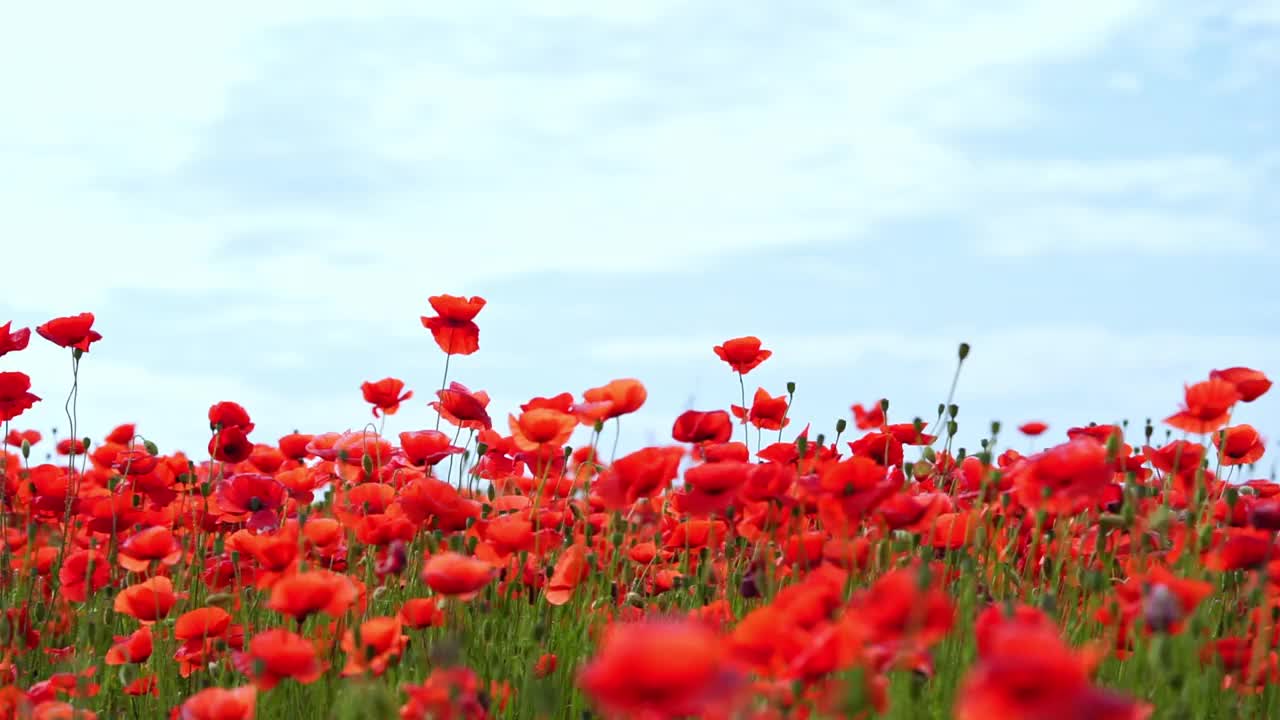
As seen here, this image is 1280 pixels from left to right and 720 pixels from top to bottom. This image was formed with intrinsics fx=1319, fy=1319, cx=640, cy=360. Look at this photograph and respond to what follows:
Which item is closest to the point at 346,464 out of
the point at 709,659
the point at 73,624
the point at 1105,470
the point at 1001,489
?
the point at 73,624

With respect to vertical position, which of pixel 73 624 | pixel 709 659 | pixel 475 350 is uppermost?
pixel 475 350

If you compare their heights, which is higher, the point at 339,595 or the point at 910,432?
the point at 910,432

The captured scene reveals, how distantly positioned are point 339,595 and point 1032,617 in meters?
1.23

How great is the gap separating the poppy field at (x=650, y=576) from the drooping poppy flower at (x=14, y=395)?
1 cm

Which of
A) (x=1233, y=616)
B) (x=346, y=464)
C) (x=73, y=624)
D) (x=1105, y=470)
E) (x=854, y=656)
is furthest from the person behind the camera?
(x=73, y=624)

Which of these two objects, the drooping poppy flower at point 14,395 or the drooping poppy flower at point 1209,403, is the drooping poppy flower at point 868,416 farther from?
the drooping poppy flower at point 14,395

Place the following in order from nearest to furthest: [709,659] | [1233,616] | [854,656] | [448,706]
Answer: [709,659]
[854,656]
[448,706]
[1233,616]

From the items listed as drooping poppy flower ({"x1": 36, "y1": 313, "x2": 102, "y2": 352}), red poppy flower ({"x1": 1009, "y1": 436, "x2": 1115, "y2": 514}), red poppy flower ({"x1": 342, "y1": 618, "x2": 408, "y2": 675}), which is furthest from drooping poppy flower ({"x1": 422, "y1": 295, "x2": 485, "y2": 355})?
red poppy flower ({"x1": 1009, "y1": 436, "x2": 1115, "y2": 514})

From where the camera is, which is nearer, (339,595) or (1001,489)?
(339,595)

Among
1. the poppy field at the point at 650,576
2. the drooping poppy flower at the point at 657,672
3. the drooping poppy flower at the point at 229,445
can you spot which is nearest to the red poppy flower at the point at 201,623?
the poppy field at the point at 650,576

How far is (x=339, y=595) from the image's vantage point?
2400mm

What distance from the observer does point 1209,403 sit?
10.6 feet

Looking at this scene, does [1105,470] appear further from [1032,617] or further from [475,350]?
[475,350]

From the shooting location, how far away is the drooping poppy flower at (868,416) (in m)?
4.13
